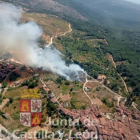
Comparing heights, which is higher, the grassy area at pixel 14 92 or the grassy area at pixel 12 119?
the grassy area at pixel 12 119

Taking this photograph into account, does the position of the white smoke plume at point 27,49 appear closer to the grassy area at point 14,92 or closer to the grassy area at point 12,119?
the grassy area at point 14,92

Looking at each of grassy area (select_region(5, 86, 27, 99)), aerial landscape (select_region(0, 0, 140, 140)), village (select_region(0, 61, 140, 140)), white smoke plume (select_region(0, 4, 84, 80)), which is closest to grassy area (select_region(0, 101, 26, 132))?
aerial landscape (select_region(0, 0, 140, 140))

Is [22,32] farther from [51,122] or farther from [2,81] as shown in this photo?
[51,122]

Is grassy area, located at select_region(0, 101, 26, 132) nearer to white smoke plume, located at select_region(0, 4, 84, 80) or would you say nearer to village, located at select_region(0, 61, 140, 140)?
village, located at select_region(0, 61, 140, 140)

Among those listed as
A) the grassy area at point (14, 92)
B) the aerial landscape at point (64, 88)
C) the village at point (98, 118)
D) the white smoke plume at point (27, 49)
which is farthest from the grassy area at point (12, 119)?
the white smoke plume at point (27, 49)

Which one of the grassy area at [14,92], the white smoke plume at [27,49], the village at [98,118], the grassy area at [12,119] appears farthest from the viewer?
the white smoke plume at [27,49]

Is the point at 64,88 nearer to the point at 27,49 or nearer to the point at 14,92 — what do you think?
the point at 14,92

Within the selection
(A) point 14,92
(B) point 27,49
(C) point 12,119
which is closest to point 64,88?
(A) point 14,92

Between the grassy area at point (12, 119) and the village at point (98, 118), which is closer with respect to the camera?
the village at point (98, 118)

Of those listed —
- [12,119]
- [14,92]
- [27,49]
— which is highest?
[12,119]
